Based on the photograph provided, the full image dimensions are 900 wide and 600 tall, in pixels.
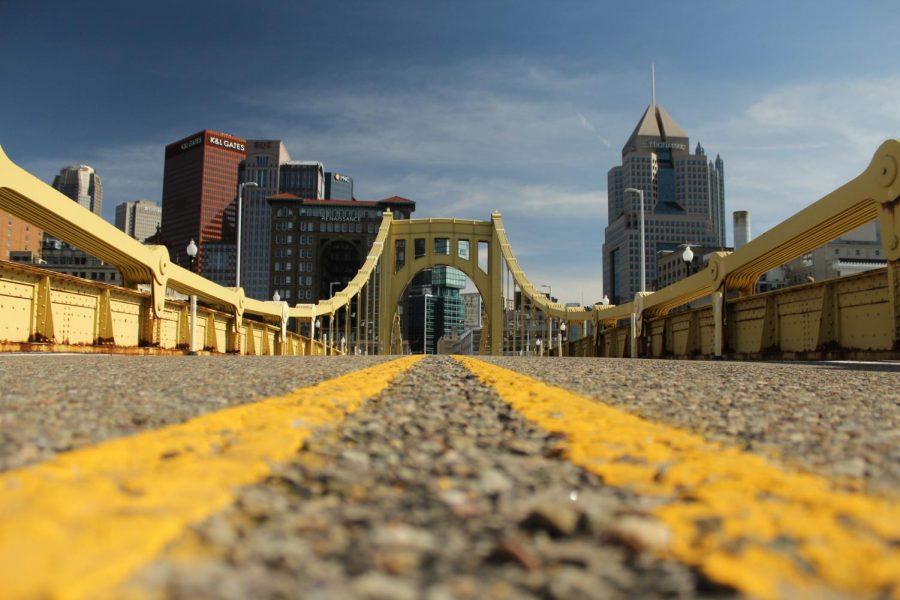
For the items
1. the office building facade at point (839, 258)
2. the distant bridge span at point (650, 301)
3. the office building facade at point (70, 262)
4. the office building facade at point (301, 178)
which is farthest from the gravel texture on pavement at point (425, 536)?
the office building facade at point (301, 178)

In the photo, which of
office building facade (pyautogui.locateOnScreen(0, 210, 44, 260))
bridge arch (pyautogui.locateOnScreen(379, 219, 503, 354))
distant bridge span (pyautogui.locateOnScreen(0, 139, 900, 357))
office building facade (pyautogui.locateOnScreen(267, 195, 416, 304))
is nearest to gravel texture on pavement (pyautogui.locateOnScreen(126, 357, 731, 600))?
distant bridge span (pyautogui.locateOnScreen(0, 139, 900, 357))

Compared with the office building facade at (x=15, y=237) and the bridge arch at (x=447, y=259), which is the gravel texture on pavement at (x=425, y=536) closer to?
the bridge arch at (x=447, y=259)

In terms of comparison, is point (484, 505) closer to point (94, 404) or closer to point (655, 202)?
point (94, 404)

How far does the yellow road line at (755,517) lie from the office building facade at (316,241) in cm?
12473

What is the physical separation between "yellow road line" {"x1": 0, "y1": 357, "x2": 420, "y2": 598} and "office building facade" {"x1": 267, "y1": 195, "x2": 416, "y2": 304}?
12439cm

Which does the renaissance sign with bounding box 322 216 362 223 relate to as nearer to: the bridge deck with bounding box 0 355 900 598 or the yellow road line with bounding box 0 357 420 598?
the bridge deck with bounding box 0 355 900 598

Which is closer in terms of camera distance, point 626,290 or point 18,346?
point 18,346

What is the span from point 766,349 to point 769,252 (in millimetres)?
2995

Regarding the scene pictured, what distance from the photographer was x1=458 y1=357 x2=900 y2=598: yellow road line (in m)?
0.95

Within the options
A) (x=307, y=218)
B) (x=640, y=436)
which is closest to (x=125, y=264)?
(x=640, y=436)

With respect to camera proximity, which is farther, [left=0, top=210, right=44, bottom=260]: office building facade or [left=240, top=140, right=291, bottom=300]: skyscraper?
[left=240, top=140, right=291, bottom=300]: skyscraper

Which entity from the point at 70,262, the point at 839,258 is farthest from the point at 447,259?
the point at 70,262

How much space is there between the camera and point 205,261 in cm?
19488

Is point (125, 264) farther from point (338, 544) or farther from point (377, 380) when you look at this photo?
point (338, 544)
